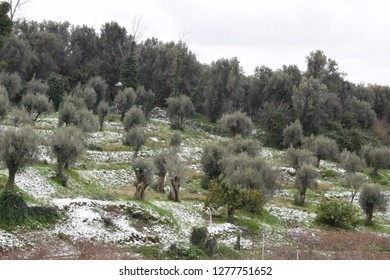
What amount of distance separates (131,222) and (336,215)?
21.6 meters

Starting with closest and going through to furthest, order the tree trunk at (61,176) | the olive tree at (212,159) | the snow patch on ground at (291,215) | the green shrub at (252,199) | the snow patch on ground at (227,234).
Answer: the snow patch on ground at (227,234), the tree trunk at (61,176), the green shrub at (252,199), the snow patch on ground at (291,215), the olive tree at (212,159)

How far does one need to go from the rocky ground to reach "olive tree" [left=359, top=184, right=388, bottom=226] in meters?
1.86

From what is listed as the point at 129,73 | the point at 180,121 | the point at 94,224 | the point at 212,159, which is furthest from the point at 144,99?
the point at 94,224

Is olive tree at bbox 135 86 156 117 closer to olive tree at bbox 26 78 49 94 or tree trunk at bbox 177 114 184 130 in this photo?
tree trunk at bbox 177 114 184 130

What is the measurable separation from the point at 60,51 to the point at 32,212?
79190 mm

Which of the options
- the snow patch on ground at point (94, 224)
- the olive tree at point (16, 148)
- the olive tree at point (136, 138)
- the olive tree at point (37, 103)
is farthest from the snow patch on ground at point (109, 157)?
the olive tree at point (16, 148)

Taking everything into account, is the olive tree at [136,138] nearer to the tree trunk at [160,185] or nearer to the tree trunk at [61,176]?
the tree trunk at [160,185]

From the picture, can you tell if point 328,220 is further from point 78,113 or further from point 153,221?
point 78,113

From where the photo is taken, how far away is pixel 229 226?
126 feet

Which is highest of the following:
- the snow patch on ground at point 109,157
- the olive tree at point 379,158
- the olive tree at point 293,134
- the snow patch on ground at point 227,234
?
the olive tree at point 293,134

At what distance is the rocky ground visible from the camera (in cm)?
2705

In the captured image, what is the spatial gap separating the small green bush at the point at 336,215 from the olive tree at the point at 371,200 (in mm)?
2067

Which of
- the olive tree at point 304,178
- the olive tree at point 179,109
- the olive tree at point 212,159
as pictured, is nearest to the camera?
the olive tree at point 304,178

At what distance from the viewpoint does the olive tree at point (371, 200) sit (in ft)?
152
